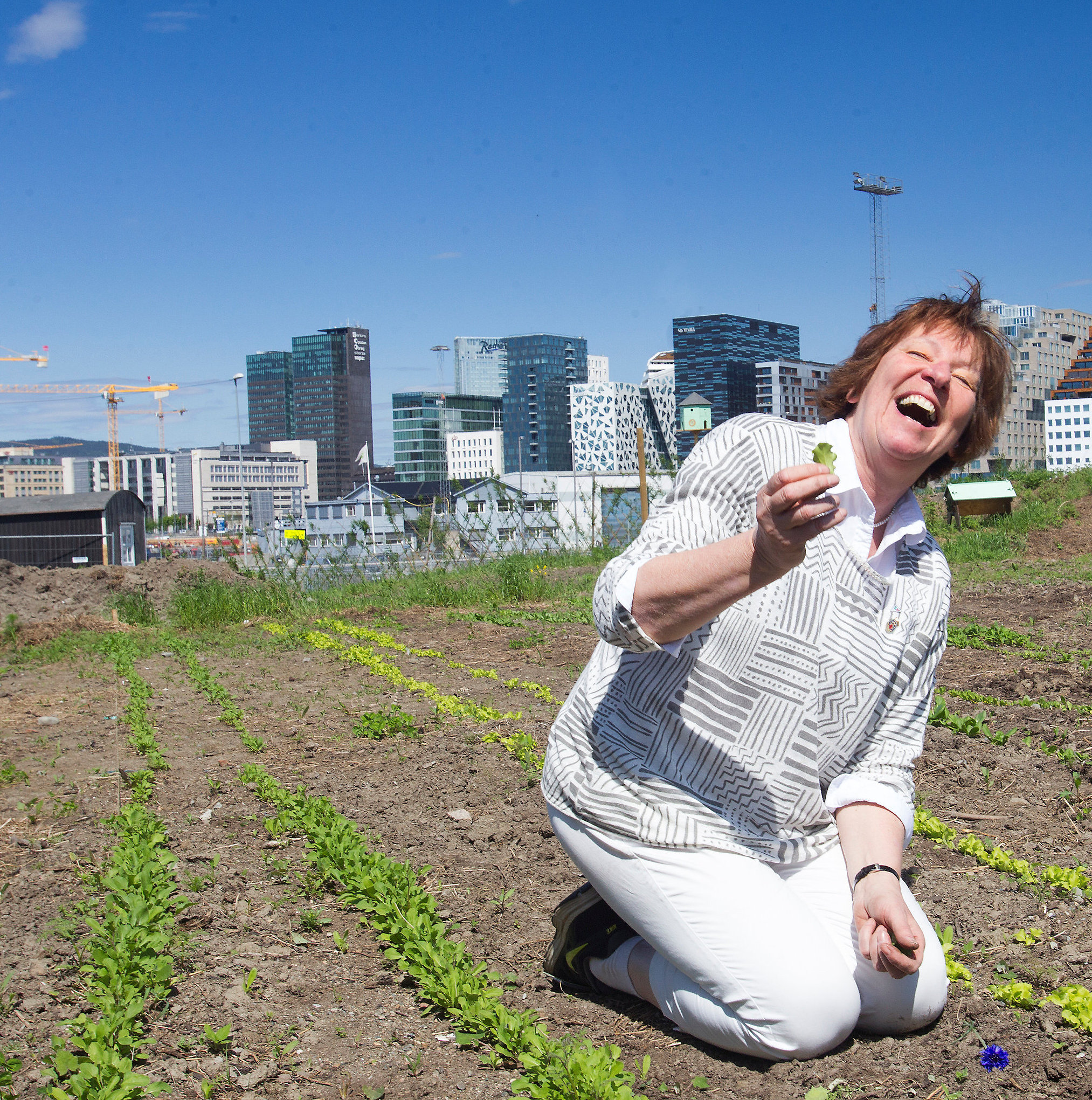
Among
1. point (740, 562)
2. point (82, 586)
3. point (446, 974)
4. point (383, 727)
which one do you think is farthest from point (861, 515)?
point (82, 586)

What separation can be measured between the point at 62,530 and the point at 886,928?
109 feet

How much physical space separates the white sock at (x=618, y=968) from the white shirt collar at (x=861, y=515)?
1.04 metres

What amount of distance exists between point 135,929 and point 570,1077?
1.26 metres

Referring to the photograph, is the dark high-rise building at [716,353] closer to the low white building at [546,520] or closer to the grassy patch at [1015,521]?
the grassy patch at [1015,521]

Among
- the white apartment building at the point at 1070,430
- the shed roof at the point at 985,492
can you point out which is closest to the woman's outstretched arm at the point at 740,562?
the shed roof at the point at 985,492

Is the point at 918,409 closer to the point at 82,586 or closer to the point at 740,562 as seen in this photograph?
the point at 740,562

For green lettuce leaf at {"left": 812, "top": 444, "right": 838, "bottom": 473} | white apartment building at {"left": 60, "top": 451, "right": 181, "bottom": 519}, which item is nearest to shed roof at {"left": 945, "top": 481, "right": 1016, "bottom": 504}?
green lettuce leaf at {"left": 812, "top": 444, "right": 838, "bottom": 473}

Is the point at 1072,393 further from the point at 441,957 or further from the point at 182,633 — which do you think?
the point at 441,957

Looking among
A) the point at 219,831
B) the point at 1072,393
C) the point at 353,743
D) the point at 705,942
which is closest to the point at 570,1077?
the point at 705,942

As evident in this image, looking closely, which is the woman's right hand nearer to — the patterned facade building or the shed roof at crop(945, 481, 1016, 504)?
the shed roof at crop(945, 481, 1016, 504)

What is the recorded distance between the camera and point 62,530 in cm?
3077

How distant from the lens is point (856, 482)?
206 cm

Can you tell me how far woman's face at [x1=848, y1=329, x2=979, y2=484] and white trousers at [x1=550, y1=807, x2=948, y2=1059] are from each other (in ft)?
3.06

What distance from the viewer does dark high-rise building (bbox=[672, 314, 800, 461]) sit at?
142 meters
